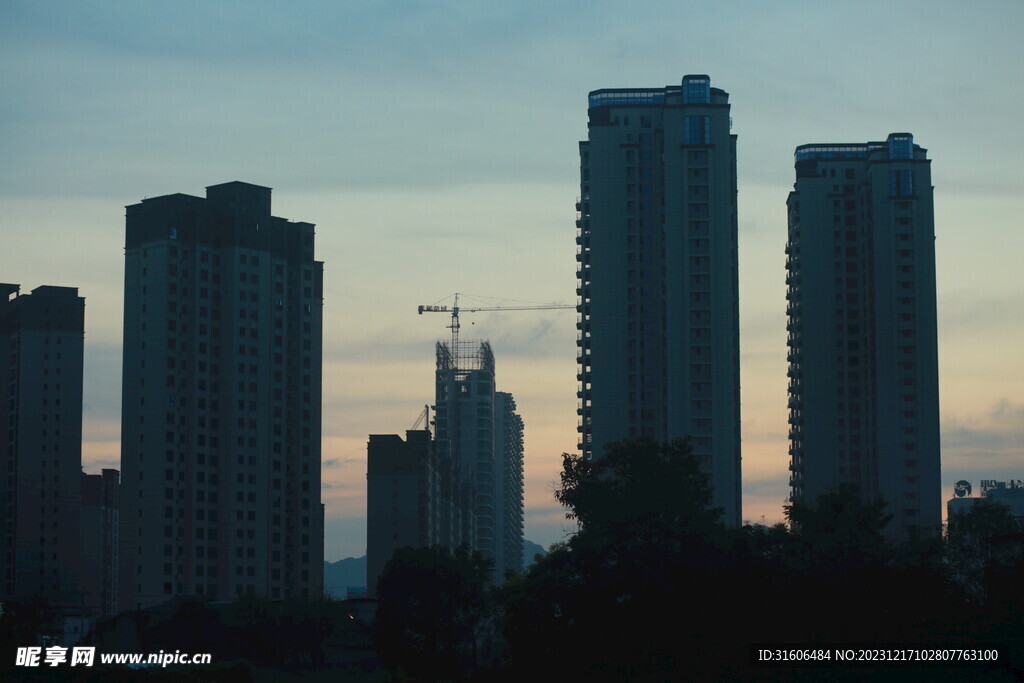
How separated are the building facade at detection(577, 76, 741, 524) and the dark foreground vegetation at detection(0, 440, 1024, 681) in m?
56.0

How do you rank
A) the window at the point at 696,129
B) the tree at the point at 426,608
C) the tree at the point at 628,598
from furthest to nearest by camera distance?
1. the window at the point at 696,129
2. the tree at the point at 426,608
3. the tree at the point at 628,598

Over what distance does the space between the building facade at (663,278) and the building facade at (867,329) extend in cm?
2305

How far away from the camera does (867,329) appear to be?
18475 centimetres

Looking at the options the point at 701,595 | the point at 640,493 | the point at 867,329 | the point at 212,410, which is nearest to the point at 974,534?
the point at 640,493

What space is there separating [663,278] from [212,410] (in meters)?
59.8

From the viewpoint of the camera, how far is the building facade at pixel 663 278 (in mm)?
162125

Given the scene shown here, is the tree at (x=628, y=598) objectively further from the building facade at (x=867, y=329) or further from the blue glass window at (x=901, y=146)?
the blue glass window at (x=901, y=146)

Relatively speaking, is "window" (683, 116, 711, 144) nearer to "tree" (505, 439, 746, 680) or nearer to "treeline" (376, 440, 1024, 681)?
"treeline" (376, 440, 1024, 681)

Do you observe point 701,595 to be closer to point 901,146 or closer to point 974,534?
point 974,534

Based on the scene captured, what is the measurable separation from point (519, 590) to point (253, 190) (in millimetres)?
120466

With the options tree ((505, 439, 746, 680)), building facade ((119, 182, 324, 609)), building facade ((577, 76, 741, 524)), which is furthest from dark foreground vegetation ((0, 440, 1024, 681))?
building facade ((119, 182, 324, 609))

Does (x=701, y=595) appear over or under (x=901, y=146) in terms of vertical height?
under

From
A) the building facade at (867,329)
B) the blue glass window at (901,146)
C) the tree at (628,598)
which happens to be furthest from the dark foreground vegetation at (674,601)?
the blue glass window at (901,146)

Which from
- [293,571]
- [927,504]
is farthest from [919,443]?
[293,571]
